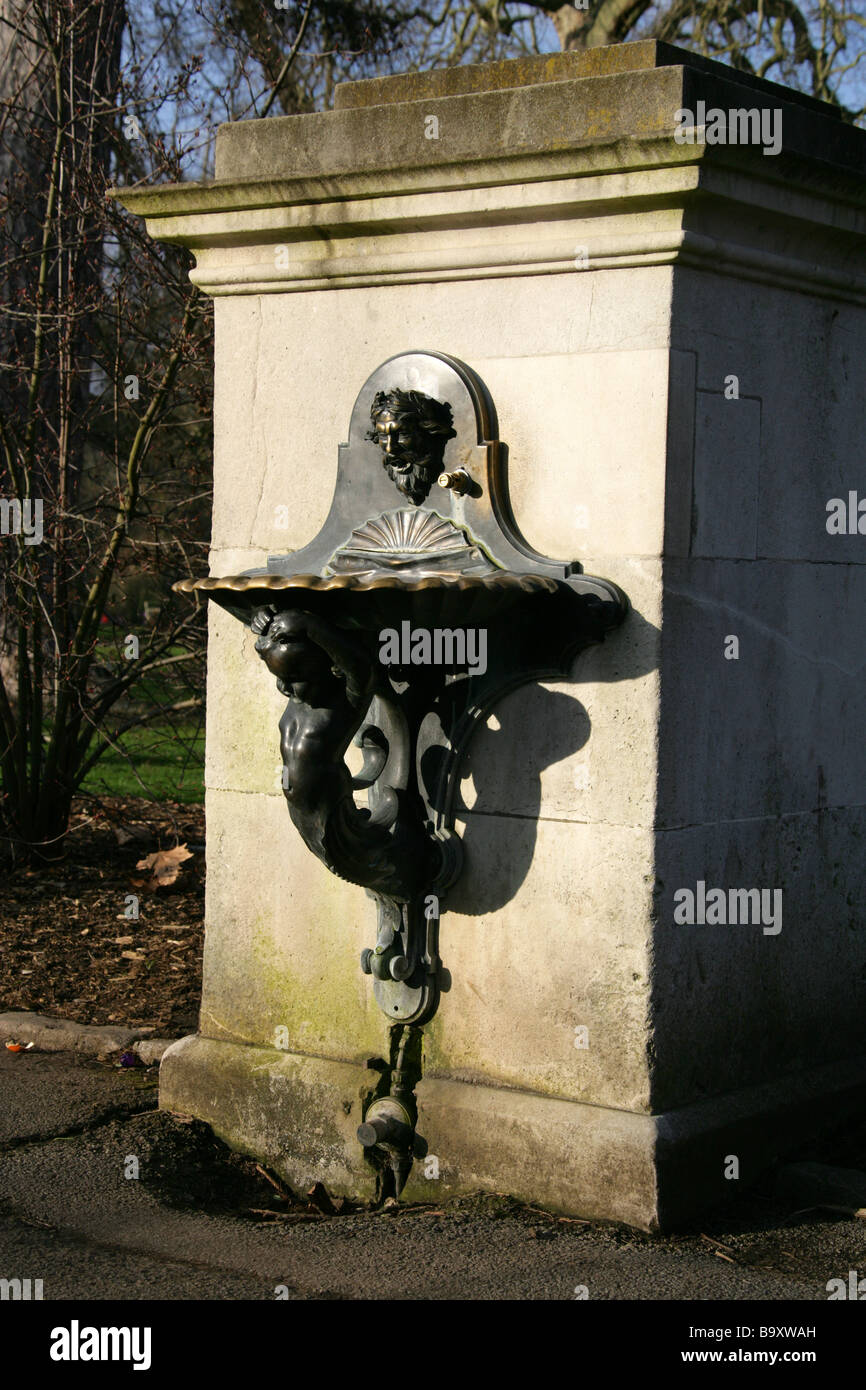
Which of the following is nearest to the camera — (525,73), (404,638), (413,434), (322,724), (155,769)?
(322,724)

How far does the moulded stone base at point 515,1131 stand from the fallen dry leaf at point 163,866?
282 cm

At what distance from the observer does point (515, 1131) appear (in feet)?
12.8

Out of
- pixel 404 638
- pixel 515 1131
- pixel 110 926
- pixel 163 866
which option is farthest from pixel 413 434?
pixel 163 866

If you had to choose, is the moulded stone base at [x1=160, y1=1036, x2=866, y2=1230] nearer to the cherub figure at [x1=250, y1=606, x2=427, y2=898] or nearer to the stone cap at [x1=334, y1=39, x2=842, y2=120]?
the cherub figure at [x1=250, y1=606, x2=427, y2=898]

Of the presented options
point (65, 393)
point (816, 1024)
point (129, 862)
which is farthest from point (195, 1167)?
point (65, 393)

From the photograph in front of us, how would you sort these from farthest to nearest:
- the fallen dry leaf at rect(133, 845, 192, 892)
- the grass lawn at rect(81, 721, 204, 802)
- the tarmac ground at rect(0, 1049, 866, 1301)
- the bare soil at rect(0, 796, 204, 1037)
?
the grass lawn at rect(81, 721, 204, 802), the fallen dry leaf at rect(133, 845, 192, 892), the bare soil at rect(0, 796, 204, 1037), the tarmac ground at rect(0, 1049, 866, 1301)

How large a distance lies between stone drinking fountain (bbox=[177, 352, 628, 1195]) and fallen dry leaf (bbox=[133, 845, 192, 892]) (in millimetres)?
3333

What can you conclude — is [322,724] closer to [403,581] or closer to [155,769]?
[403,581]

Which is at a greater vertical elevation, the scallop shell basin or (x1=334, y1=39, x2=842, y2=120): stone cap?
(x1=334, y1=39, x2=842, y2=120): stone cap

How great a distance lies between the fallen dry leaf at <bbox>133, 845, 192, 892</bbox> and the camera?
24.2 ft

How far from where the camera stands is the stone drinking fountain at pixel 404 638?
373 cm

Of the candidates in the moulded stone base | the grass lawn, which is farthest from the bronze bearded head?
the grass lawn

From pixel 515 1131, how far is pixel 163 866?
3.81 meters

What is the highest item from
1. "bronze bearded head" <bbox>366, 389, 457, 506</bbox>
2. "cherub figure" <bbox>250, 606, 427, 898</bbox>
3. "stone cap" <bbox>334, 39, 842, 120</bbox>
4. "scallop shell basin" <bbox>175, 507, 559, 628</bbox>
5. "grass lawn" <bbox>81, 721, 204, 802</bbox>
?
"stone cap" <bbox>334, 39, 842, 120</bbox>
